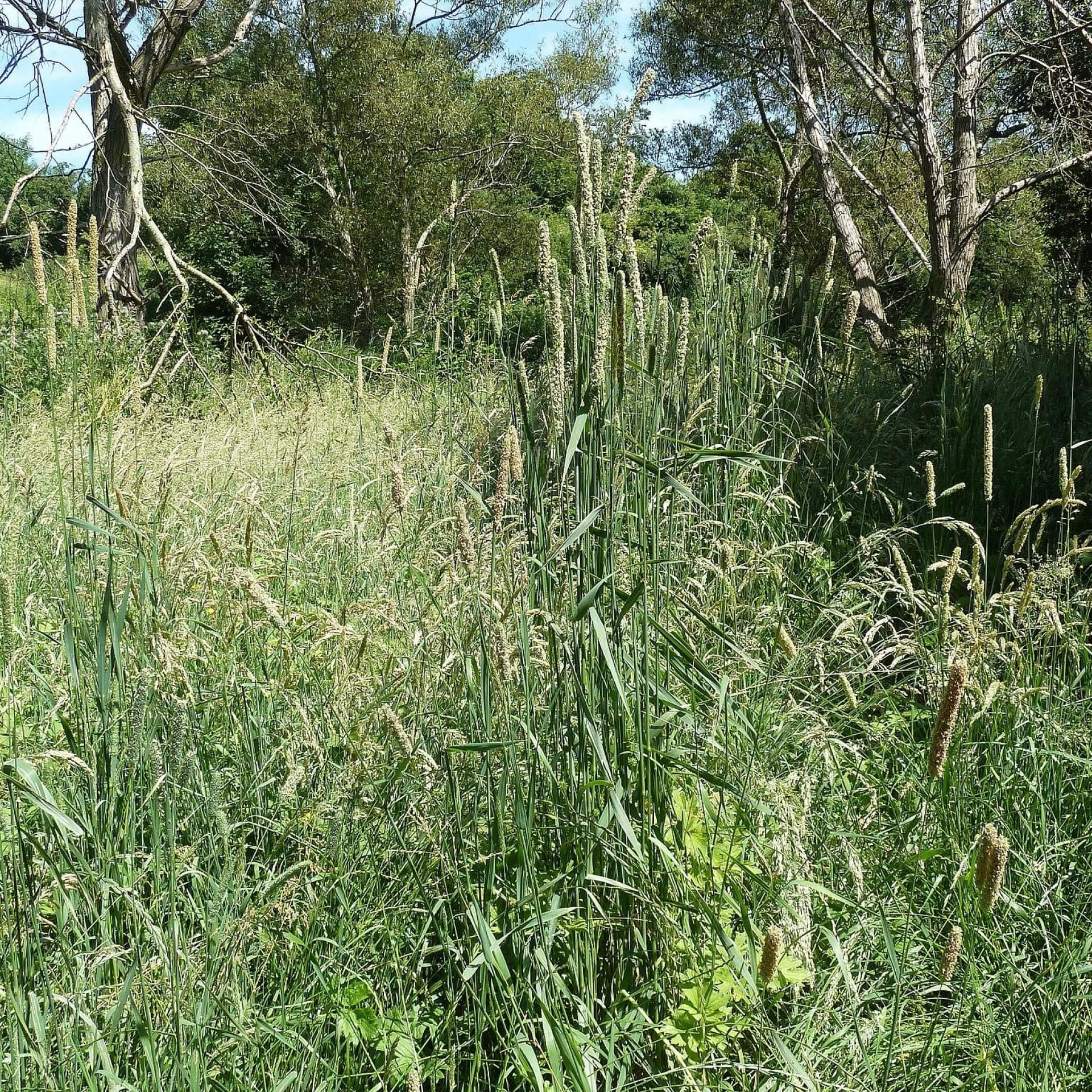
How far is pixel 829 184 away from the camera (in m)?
8.70

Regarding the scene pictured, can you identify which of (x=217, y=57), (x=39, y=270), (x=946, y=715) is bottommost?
(x=946, y=715)

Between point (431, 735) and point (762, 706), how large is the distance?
79 cm

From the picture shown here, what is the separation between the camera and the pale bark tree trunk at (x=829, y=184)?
8398 millimetres

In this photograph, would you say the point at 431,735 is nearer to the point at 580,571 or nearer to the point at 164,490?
the point at 580,571

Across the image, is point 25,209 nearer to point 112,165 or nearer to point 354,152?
point 112,165

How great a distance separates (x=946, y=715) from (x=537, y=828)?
2.24ft

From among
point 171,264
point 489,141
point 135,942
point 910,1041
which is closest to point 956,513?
point 910,1041

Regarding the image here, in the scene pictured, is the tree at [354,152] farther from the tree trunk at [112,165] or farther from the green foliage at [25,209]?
the tree trunk at [112,165]

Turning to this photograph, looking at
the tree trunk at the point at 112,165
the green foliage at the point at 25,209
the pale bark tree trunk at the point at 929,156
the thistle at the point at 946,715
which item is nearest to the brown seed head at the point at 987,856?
the thistle at the point at 946,715

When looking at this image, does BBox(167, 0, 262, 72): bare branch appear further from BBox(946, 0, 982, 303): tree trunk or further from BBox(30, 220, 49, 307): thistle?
BBox(30, 220, 49, 307): thistle

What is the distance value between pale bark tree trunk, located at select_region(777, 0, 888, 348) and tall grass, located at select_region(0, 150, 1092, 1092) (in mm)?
6728

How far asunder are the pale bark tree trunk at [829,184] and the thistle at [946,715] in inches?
296

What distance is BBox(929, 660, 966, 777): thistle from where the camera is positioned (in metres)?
1.24

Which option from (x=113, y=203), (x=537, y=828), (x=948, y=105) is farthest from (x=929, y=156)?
(x=113, y=203)
